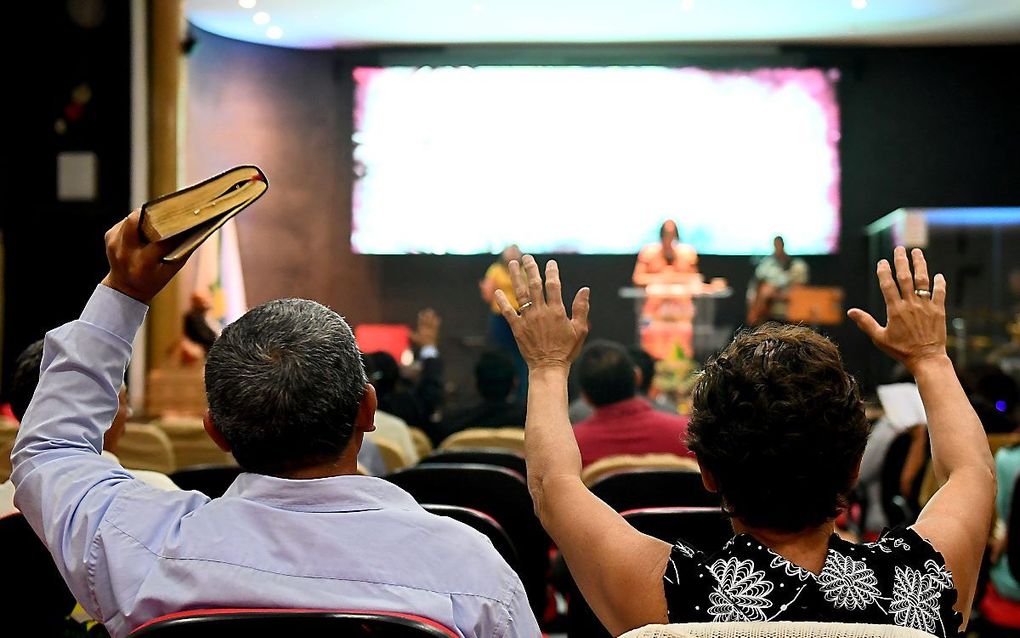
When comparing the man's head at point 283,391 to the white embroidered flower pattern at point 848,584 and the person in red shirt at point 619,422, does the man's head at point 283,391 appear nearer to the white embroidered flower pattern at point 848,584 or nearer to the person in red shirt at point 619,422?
the white embroidered flower pattern at point 848,584

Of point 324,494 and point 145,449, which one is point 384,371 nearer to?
point 145,449

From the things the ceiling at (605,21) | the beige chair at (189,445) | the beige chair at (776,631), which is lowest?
the beige chair at (189,445)

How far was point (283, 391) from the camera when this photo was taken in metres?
1.31

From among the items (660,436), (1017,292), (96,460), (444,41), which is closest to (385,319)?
(444,41)

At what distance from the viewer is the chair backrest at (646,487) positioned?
275 cm

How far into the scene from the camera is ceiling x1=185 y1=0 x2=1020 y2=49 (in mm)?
9656

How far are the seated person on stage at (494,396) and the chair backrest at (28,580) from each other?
2.98 m

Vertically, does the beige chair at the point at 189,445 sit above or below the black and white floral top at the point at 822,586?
below

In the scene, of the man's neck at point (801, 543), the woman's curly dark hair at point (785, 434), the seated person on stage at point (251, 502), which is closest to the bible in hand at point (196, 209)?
the seated person on stage at point (251, 502)

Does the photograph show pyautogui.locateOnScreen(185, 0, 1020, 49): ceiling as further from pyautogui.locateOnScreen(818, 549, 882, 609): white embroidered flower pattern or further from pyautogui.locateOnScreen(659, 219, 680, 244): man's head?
pyautogui.locateOnScreen(818, 549, 882, 609): white embroidered flower pattern

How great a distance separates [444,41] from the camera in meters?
10.8

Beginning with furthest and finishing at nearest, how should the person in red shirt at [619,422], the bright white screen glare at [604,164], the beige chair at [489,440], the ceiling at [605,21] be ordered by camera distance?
1. the bright white screen glare at [604,164]
2. the ceiling at [605,21]
3. the beige chair at [489,440]
4. the person in red shirt at [619,422]

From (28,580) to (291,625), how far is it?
0.93 meters

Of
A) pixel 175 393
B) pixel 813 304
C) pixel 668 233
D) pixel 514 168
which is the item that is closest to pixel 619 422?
pixel 175 393
